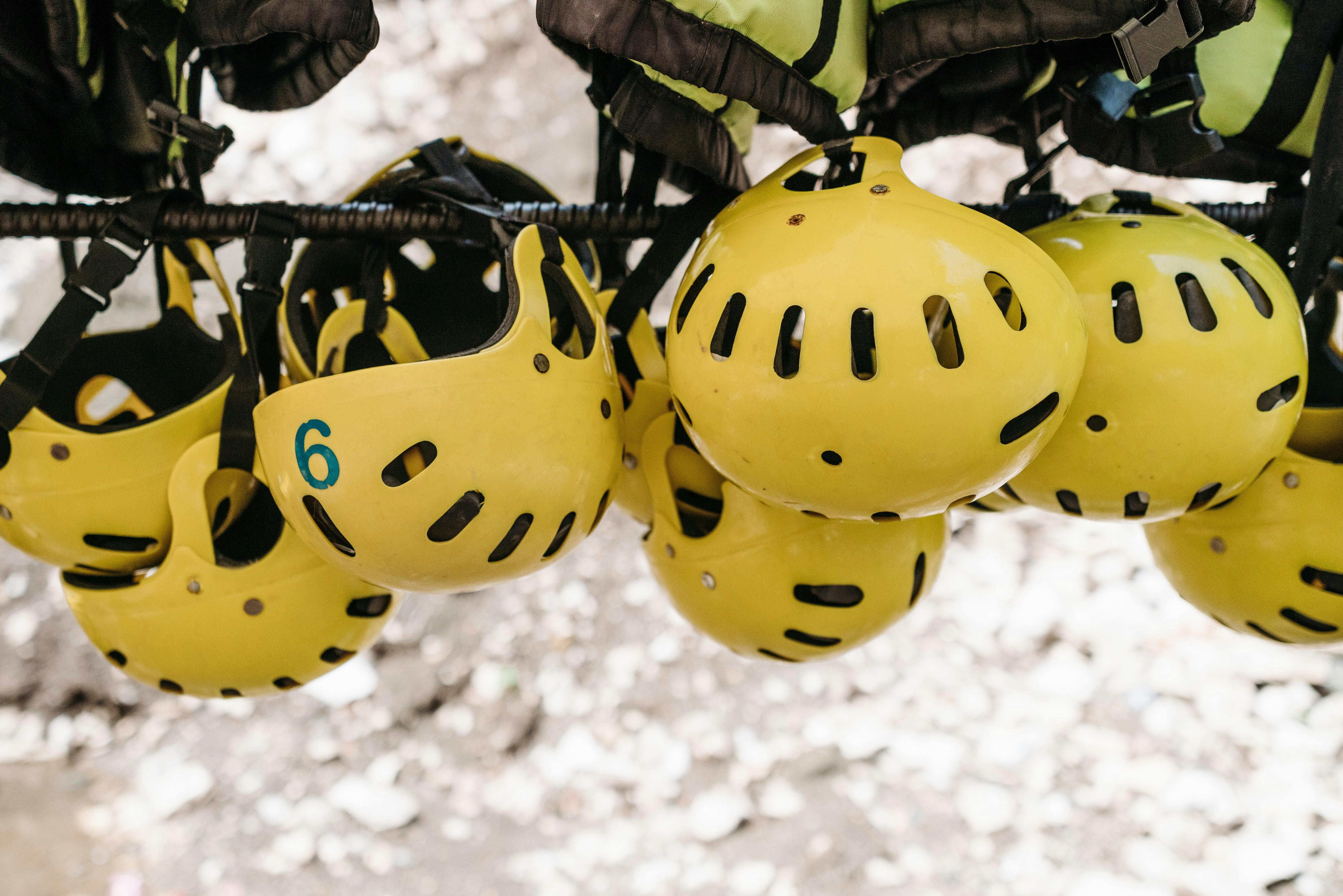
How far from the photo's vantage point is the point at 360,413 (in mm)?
557

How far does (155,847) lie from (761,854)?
47.8 inches

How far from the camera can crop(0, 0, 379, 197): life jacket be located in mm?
637

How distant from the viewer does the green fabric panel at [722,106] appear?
1.85 ft

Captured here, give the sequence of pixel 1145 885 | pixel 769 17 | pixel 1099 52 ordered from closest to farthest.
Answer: pixel 769 17
pixel 1099 52
pixel 1145 885

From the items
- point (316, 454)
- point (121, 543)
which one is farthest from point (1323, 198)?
point (121, 543)

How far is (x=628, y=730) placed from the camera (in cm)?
174

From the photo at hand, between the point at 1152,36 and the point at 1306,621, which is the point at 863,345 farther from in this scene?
the point at 1306,621

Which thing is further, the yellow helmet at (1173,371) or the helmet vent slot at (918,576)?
the helmet vent slot at (918,576)

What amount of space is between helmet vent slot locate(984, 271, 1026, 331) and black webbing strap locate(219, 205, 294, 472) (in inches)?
22.4

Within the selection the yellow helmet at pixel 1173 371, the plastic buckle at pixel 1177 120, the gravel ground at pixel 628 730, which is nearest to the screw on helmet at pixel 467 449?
the yellow helmet at pixel 1173 371

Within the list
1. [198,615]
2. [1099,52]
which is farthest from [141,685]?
[1099,52]

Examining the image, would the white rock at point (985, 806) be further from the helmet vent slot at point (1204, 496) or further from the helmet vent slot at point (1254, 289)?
the helmet vent slot at point (1254, 289)

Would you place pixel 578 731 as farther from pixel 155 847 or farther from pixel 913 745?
pixel 155 847

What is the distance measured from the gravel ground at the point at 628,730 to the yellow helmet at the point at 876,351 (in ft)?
4.13
